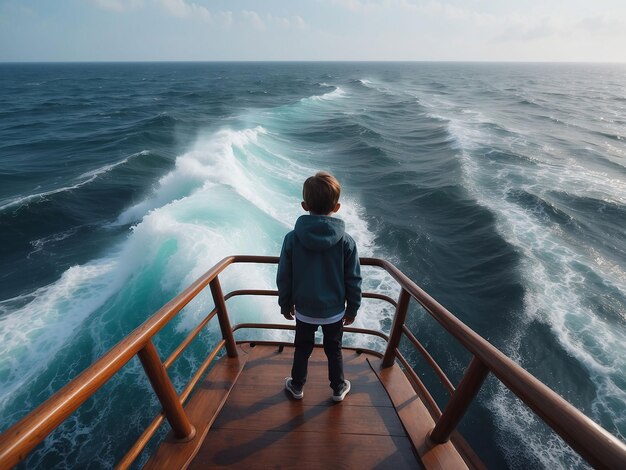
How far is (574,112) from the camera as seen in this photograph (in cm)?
3747

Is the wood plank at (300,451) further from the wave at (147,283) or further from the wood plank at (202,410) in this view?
the wave at (147,283)

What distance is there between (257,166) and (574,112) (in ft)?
135

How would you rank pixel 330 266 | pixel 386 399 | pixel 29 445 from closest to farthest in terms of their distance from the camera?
pixel 29 445, pixel 330 266, pixel 386 399

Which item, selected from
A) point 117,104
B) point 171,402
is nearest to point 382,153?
point 171,402

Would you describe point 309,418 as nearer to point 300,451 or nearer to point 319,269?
point 300,451

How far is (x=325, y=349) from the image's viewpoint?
2.57 m

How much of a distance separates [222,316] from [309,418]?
1.17 m

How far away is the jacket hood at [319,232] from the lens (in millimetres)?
2111

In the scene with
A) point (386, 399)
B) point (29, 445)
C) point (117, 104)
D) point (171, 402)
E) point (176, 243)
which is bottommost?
point (117, 104)

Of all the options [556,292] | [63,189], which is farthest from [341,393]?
[63,189]

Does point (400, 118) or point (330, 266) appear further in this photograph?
point (400, 118)

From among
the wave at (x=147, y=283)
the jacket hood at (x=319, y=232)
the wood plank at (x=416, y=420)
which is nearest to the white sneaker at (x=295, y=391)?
the wood plank at (x=416, y=420)

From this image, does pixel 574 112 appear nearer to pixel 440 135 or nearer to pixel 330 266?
pixel 440 135

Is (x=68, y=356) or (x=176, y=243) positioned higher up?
(x=176, y=243)
